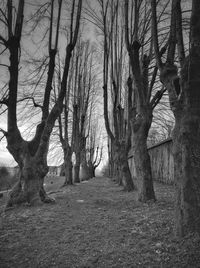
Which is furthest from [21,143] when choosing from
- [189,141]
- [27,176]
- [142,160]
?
[189,141]

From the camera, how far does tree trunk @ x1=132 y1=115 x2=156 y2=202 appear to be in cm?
700

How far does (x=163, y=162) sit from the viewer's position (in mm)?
13984

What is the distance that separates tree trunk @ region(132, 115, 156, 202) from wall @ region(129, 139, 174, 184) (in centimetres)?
553

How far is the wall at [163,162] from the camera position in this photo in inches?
500

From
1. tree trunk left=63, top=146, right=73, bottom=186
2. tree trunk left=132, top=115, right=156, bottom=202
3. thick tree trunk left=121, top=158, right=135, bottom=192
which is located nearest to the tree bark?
tree trunk left=132, top=115, right=156, bottom=202

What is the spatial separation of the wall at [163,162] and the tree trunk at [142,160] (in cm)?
553

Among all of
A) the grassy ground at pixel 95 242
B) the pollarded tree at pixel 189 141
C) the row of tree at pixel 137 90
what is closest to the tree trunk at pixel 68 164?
the row of tree at pixel 137 90

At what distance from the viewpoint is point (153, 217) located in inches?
192

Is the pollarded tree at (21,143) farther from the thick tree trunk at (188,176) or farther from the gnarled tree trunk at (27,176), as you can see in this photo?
the thick tree trunk at (188,176)

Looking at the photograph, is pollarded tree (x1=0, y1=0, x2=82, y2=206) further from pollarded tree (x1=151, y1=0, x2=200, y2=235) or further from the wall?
the wall

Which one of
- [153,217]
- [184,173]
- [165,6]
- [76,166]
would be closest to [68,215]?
[153,217]

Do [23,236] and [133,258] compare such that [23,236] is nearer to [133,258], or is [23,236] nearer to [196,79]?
[133,258]

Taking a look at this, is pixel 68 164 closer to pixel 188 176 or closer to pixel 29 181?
pixel 29 181

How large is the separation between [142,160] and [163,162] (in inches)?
283
